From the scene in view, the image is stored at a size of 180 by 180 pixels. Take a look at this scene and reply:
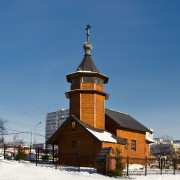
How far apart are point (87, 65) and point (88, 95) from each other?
11.4 feet

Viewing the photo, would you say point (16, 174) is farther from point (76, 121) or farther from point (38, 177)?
point (76, 121)

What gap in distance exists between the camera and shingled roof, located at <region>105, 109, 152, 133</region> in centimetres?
3639

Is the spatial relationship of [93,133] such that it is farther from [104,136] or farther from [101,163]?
[101,163]

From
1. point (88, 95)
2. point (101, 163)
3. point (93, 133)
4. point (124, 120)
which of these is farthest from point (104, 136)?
point (101, 163)

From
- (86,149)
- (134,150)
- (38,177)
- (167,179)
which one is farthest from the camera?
(134,150)

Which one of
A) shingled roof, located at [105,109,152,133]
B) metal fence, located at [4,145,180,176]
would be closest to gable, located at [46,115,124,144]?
metal fence, located at [4,145,180,176]

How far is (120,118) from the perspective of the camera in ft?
126

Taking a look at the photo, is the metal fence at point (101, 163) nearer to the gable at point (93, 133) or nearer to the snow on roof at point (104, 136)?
the gable at point (93, 133)

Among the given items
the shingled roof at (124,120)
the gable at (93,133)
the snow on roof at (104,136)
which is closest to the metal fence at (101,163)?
the gable at (93,133)

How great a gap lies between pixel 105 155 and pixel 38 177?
19.4 ft

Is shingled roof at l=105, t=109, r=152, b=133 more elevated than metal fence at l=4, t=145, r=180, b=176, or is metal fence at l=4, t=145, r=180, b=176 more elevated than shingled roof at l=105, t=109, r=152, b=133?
shingled roof at l=105, t=109, r=152, b=133

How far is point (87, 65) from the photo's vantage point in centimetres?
3584

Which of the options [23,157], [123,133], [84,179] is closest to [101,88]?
[123,133]

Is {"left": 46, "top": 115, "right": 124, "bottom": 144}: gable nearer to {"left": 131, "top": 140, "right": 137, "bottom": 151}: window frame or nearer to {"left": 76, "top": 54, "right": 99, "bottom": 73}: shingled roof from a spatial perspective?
{"left": 131, "top": 140, "right": 137, "bottom": 151}: window frame
